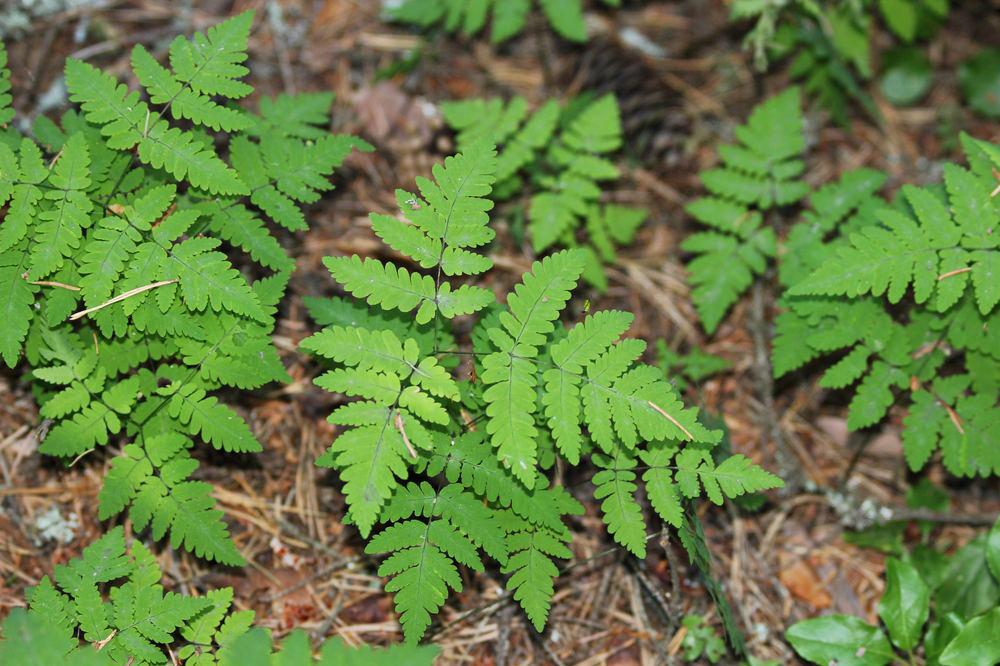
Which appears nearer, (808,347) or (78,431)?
(78,431)

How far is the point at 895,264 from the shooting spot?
3.53 metres

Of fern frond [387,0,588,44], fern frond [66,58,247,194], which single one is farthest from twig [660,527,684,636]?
fern frond [387,0,588,44]

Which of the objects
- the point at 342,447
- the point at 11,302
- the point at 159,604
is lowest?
the point at 159,604

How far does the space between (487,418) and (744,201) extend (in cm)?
201

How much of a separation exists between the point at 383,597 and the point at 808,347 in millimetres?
2284

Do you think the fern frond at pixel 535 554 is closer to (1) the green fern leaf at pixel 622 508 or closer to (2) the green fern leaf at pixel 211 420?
(1) the green fern leaf at pixel 622 508

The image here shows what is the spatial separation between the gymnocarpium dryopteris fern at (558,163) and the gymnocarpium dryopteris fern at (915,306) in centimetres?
100

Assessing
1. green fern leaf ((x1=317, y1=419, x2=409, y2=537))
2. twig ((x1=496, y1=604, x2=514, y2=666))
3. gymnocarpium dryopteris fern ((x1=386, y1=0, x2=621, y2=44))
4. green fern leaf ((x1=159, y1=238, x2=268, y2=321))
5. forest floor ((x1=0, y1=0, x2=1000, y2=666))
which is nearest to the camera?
green fern leaf ((x1=317, y1=419, x2=409, y2=537))

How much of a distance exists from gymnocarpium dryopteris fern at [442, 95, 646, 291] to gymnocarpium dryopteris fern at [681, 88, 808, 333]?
0.48 metres

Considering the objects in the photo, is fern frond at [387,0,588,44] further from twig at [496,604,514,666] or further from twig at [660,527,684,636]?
twig at [496,604,514,666]

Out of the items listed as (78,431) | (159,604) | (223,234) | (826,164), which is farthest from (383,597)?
(826,164)

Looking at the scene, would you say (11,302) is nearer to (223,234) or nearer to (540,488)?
(223,234)

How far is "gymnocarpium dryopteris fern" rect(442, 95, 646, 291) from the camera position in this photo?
14.6 feet

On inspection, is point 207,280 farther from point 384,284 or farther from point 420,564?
point 420,564
